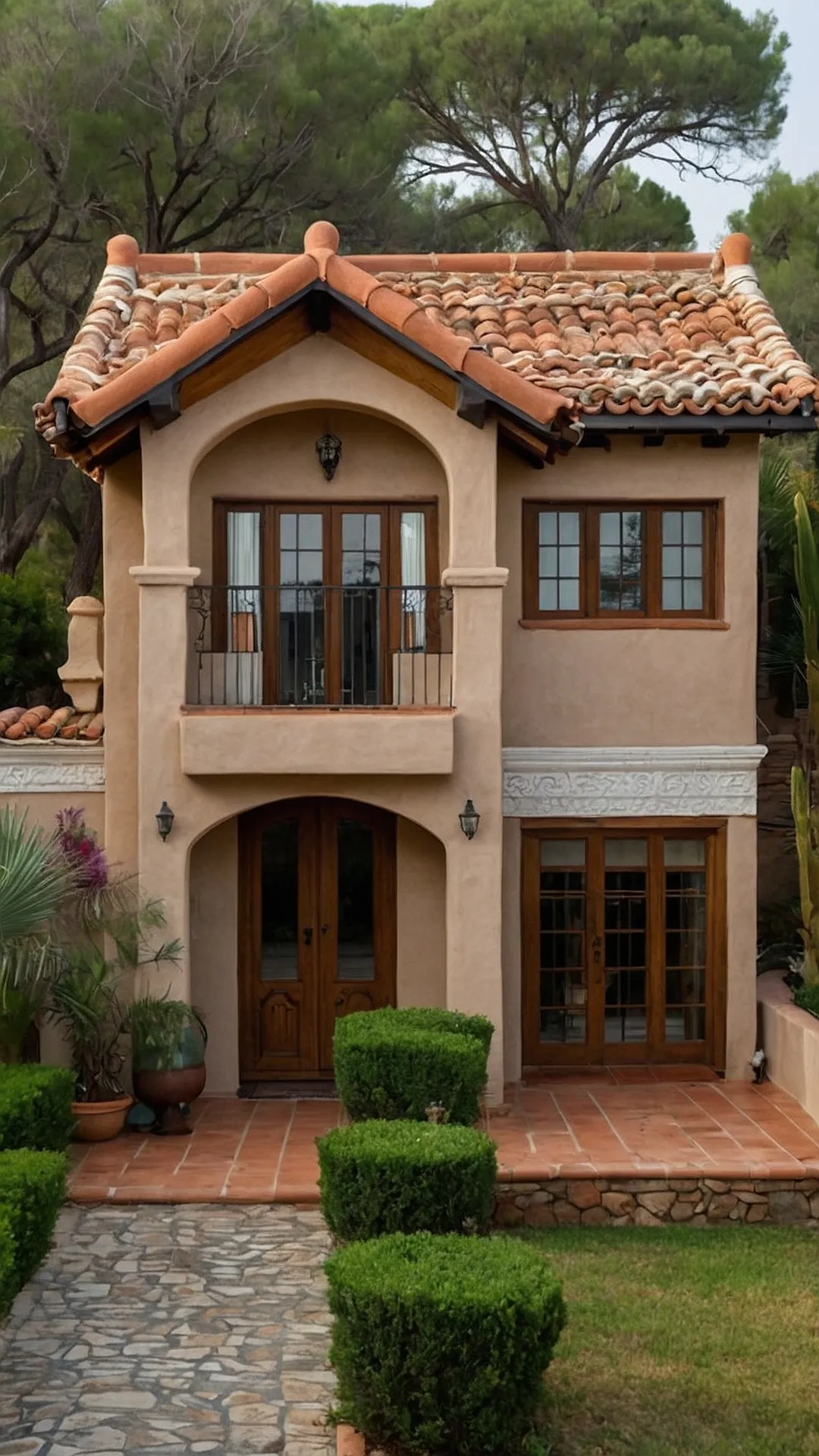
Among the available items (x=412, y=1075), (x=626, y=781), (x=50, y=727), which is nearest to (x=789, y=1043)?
(x=626, y=781)

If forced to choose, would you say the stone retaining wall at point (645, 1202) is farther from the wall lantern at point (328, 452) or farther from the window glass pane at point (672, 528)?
the wall lantern at point (328, 452)

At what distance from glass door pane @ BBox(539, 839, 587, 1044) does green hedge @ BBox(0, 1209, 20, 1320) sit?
761 cm

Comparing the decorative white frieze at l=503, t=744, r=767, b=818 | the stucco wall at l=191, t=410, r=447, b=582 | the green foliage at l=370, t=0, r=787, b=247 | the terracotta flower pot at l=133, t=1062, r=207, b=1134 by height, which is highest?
the green foliage at l=370, t=0, r=787, b=247

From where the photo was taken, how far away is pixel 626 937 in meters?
15.4

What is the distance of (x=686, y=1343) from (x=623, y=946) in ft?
20.4

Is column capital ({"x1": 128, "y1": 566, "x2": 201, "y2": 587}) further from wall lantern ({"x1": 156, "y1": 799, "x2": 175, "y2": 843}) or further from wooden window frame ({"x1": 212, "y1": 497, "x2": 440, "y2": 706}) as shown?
wall lantern ({"x1": 156, "y1": 799, "x2": 175, "y2": 843})

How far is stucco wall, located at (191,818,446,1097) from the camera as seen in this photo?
A: 15.0m

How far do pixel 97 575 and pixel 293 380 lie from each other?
14.0 meters

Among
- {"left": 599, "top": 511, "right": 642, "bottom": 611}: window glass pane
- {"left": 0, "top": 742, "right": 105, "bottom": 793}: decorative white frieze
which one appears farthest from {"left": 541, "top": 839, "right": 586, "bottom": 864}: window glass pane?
{"left": 0, "top": 742, "right": 105, "bottom": 793}: decorative white frieze

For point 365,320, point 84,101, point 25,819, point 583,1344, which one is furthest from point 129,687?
point 84,101

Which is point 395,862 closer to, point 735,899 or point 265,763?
point 265,763

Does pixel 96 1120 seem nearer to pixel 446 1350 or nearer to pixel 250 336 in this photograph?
pixel 250 336

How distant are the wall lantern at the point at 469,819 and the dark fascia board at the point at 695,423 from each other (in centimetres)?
360

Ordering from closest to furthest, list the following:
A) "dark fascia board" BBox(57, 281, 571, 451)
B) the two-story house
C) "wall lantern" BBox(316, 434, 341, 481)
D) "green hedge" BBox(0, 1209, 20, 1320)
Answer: "green hedge" BBox(0, 1209, 20, 1320) → "dark fascia board" BBox(57, 281, 571, 451) → the two-story house → "wall lantern" BBox(316, 434, 341, 481)
